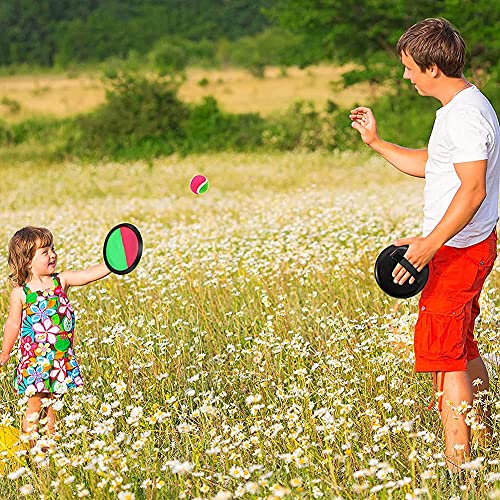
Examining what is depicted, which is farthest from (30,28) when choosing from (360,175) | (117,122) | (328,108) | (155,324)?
(155,324)

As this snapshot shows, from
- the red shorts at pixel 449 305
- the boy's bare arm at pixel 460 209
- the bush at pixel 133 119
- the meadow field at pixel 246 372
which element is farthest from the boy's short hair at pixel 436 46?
the bush at pixel 133 119

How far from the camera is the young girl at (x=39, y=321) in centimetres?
454

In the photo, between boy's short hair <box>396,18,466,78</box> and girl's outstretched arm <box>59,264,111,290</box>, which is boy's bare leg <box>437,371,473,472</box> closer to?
boy's short hair <box>396,18,466,78</box>

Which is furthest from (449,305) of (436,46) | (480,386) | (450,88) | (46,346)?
(46,346)

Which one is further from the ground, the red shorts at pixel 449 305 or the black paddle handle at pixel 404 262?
the black paddle handle at pixel 404 262

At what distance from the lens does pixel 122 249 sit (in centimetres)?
446

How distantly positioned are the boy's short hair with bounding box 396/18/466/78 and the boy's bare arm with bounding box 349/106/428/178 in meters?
0.64

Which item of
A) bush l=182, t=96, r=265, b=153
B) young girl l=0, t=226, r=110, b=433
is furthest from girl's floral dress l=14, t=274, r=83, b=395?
bush l=182, t=96, r=265, b=153

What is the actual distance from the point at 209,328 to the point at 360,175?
11682 mm

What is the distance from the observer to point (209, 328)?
20.4ft

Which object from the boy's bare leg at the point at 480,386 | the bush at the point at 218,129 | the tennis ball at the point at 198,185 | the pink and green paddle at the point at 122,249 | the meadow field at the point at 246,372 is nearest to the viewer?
the meadow field at the point at 246,372

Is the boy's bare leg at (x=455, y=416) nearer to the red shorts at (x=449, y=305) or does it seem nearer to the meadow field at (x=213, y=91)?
the red shorts at (x=449, y=305)

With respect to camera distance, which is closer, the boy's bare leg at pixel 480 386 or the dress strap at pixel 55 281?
the boy's bare leg at pixel 480 386

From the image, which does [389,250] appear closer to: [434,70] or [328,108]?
[434,70]
